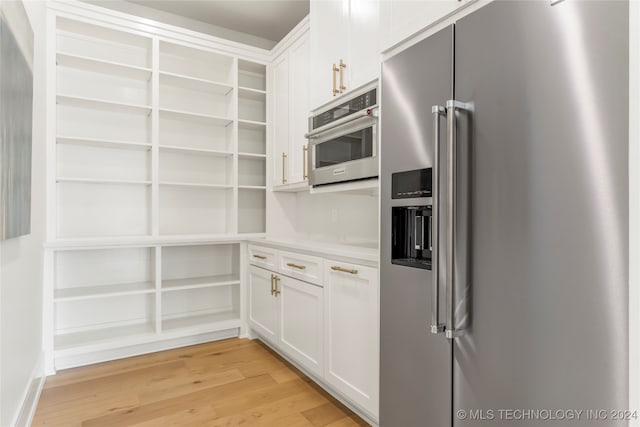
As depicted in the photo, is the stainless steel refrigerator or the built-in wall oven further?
the built-in wall oven

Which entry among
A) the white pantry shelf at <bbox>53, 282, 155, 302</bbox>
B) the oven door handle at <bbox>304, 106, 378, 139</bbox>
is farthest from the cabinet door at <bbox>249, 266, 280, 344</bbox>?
the oven door handle at <bbox>304, 106, 378, 139</bbox>

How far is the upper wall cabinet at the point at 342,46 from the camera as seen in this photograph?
1.92 meters

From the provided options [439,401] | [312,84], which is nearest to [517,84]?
[439,401]

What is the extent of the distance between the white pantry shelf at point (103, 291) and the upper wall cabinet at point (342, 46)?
1995 millimetres

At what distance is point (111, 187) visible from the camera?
3111 mm

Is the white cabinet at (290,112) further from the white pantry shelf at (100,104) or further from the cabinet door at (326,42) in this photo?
the white pantry shelf at (100,104)

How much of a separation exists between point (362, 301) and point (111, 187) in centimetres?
247

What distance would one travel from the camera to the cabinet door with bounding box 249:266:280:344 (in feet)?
9.01

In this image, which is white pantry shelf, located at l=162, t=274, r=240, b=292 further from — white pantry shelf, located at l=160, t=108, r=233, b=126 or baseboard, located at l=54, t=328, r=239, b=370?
white pantry shelf, located at l=160, t=108, r=233, b=126

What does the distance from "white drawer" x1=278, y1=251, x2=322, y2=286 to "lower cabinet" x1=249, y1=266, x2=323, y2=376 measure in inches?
1.7

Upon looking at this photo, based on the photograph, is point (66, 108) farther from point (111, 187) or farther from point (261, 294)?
point (261, 294)

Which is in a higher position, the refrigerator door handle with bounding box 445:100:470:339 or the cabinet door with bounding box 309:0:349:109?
the cabinet door with bounding box 309:0:349:109

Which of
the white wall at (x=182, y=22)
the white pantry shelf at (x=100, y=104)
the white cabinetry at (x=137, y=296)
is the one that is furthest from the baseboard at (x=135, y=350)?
the white wall at (x=182, y=22)

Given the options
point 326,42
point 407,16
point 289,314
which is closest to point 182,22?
point 326,42
